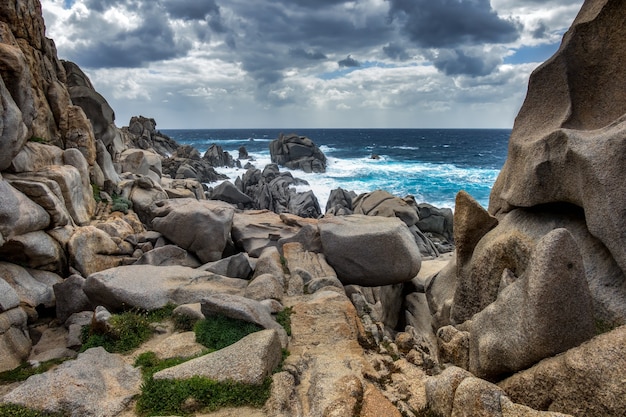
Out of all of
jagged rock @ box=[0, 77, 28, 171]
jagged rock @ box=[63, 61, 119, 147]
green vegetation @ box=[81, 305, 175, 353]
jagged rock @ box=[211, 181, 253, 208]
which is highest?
jagged rock @ box=[63, 61, 119, 147]

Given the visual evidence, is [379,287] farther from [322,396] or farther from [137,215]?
[137,215]

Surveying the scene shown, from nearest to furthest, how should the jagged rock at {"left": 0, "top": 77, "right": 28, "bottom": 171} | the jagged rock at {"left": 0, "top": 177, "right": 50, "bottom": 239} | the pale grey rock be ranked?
the pale grey rock → the jagged rock at {"left": 0, "top": 177, "right": 50, "bottom": 239} → the jagged rock at {"left": 0, "top": 77, "right": 28, "bottom": 171}

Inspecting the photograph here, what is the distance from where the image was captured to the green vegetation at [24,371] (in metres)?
9.81

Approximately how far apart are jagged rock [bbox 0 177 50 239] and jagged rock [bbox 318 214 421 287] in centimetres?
1079

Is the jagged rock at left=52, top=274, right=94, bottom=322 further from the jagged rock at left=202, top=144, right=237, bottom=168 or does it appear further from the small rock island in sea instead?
the jagged rock at left=202, top=144, right=237, bottom=168

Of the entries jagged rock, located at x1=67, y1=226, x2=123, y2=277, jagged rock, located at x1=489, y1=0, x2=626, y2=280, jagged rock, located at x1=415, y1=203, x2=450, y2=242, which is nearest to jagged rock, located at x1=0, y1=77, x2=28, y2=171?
jagged rock, located at x1=67, y1=226, x2=123, y2=277

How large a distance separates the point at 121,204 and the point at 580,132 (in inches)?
843

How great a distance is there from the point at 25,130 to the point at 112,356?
11620mm

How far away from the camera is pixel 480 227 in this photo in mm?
12508

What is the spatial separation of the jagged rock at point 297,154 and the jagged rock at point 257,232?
58.9 m

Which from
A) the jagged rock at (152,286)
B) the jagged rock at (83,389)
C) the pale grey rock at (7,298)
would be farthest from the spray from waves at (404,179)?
the jagged rock at (83,389)

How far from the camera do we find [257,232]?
71.9 feet

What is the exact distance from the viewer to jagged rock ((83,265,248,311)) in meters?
12.7

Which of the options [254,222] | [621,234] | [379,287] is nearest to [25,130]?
[254,222]
